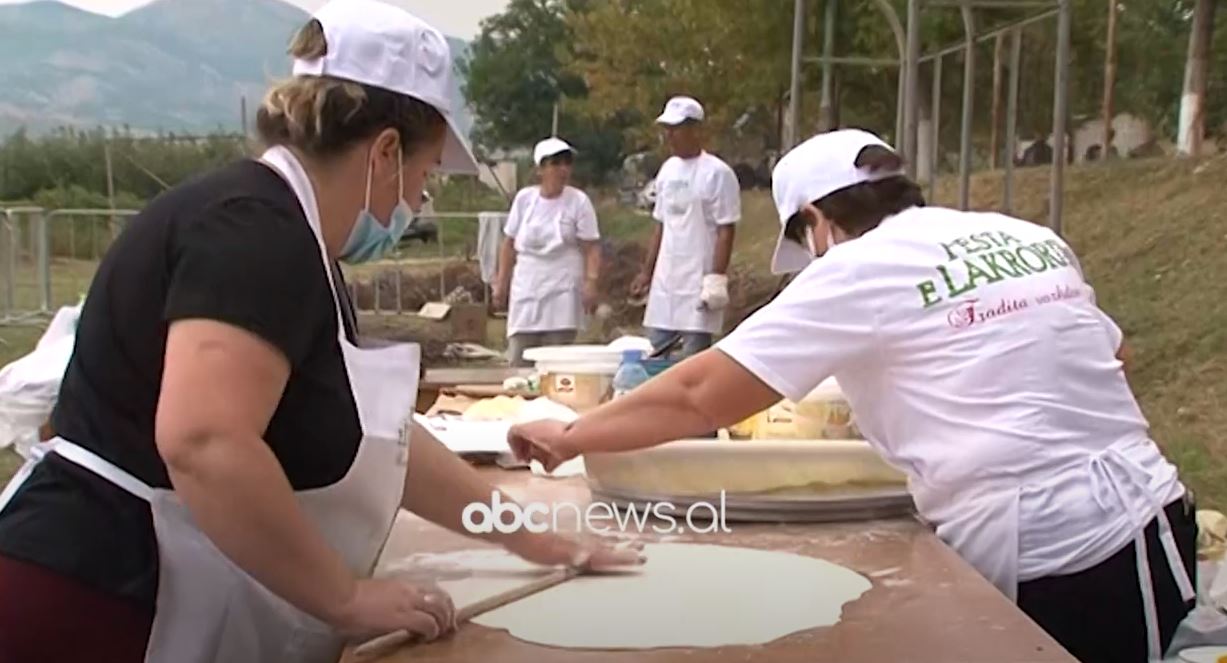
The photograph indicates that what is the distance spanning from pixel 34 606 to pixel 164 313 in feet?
1.09

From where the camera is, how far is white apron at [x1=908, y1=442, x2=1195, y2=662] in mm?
1754

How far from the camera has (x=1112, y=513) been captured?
1.75 m

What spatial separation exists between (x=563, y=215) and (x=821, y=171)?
405cm

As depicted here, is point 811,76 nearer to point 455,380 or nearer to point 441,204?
point 441,204

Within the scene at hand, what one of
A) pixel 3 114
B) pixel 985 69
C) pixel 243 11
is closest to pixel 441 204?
pixel 3 114

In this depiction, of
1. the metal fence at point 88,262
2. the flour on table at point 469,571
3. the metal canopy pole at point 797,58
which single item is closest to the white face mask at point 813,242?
the flour on table at point 469,571

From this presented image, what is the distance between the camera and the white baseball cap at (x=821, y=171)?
6.37ft

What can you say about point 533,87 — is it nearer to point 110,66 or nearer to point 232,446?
point 110,66

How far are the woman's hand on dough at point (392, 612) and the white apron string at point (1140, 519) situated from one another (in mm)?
862

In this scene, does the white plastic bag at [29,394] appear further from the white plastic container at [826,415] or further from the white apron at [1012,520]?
the white apron at [1012,520]

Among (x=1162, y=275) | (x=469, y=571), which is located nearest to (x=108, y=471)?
(x=469, y=571)

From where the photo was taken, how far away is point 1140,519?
1.76m

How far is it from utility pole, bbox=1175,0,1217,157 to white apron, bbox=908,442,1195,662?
1069cm

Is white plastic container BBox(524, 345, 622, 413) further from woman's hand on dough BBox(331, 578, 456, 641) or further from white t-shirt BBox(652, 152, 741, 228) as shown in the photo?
white t-shirt BBox(652, 152, 741, 228)
